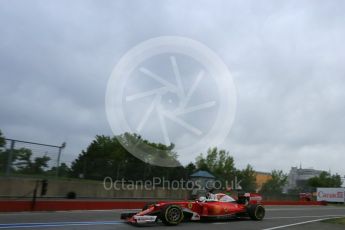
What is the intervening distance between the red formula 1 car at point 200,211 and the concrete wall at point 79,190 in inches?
320

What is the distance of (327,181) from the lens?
359ft

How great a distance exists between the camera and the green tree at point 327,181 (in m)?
107

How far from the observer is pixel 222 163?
3041 inches

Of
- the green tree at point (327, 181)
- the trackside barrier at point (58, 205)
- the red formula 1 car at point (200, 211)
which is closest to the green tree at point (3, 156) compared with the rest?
the trackside barrier at point (58, 205)

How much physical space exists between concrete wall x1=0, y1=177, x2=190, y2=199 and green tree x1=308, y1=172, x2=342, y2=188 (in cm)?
8391

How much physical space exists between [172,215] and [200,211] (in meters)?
1.83

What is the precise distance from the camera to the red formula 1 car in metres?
13.0

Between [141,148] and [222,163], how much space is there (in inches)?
683

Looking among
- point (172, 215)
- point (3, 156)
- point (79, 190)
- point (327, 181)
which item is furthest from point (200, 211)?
point (327, 181)

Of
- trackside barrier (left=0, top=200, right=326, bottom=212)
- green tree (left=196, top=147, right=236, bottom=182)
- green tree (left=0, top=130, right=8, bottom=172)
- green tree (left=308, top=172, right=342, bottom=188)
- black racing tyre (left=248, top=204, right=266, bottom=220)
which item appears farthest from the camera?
green tree (left=308, top=172, right=342, bottom=188)

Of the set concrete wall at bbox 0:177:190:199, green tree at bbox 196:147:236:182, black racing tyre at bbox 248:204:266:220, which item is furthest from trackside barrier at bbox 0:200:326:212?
green tree at bbox 196:147:236:182

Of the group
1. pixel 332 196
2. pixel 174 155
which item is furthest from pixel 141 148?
pixel 332 196

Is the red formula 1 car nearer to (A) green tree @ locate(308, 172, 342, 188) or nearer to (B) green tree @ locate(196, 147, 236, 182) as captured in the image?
(B) green tree @ locate(196, 147, 236, 182)

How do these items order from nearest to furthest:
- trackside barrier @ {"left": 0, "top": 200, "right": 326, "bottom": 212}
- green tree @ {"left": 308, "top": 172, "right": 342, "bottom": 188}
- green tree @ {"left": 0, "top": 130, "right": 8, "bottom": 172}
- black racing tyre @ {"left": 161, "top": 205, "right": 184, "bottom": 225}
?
black racing tyre @ {"left": 161, "top": 205, "right": 184, "bottom": 225}, trackside barrier @ {"left": 0, "top": 200, "right": 326, "bottom": 212}, green tree @ {"left": 0, "top": 130, "right": 8, "bottom": 172}, green tree @ {"left": 308, "top": 172, "right": 342, "bottom": 188}
